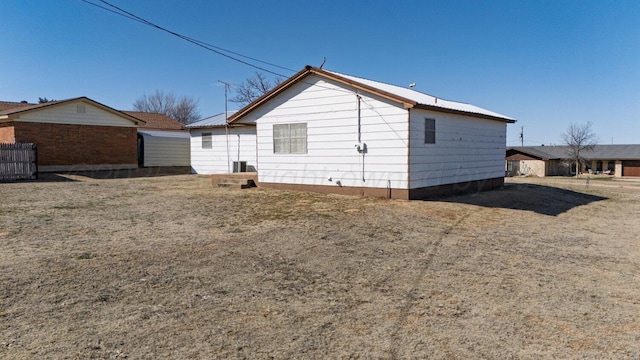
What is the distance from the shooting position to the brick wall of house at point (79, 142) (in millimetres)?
20906

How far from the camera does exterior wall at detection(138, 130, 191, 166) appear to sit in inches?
1053

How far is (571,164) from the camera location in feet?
198

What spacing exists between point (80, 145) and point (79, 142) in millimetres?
163

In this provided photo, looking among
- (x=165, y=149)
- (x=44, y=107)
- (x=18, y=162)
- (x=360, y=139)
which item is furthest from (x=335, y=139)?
(x=165, y=149)

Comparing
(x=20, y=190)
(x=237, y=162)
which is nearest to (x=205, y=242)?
(x=20, y=190)

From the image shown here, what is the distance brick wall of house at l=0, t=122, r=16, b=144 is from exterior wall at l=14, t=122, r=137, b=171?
451 mm

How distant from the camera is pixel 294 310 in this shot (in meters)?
4.21

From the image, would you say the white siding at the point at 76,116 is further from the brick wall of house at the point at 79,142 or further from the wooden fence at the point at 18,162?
the wooden fence at the point at 18,162

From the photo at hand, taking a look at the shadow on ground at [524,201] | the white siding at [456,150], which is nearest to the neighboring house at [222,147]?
the white siding at [456,150]

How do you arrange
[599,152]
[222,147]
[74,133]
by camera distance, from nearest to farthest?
[222,147] → [74,133] → [599,152]

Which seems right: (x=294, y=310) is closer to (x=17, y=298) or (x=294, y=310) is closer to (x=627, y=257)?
(x=17, y=298)

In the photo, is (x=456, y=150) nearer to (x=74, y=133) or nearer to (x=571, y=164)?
(x=74, y=133)

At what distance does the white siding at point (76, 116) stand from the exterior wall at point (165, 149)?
2312mm

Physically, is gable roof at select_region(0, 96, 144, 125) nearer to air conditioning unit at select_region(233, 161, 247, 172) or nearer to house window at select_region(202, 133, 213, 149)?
house window at select_region(202, 133, 213, 149)
